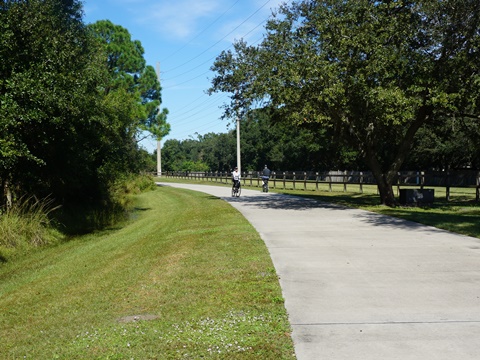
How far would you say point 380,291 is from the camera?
6.38m

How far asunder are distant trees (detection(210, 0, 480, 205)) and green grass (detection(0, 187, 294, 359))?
8.30m

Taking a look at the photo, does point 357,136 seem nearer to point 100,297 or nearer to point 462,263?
point 462,263

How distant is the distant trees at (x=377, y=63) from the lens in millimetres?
17234

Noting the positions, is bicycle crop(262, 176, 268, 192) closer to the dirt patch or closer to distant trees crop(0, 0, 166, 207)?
distant trees crop(0, 0, 166, 207)

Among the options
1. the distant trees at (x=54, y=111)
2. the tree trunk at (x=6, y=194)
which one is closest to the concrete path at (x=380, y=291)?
the distant trees at (x=54, y=111)

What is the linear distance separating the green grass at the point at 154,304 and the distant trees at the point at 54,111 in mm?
4816

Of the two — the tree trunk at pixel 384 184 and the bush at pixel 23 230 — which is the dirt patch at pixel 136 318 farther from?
the tree trunk at pixel 384 184

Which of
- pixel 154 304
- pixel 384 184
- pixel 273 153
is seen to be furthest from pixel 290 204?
pixel 273 153

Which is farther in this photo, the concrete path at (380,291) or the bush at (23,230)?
the bush at (23,230)

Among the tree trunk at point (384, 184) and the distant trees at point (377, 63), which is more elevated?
the distant trees at point (377, 63)

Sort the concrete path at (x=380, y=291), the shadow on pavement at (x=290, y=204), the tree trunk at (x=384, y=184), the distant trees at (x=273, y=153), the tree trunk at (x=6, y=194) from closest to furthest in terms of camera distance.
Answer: the concrete path at (x=380, y=291)
the tree trunk at (x=6, y=194)
the shadow on pavement at (x=290, y=204)
the tree trunk at (x=384, y=184)
the distant trees at (x=273, y=153)

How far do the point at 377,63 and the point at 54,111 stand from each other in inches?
459

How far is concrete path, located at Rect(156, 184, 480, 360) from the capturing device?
4.58 metres

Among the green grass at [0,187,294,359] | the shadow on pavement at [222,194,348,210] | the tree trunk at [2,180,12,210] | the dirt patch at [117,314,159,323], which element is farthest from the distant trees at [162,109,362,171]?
the dirt patch at [117,314,159,323]
